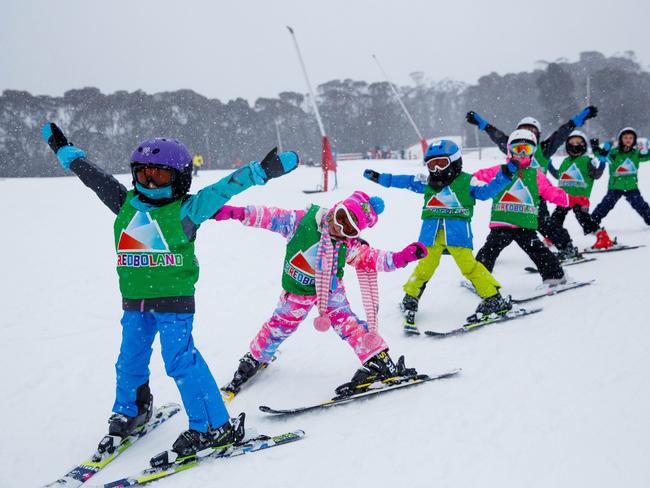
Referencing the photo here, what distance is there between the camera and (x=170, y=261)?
9.59 ft

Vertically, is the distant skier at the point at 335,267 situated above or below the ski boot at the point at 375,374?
above

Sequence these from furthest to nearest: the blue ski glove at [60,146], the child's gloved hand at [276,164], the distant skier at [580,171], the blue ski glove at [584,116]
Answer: the distant skier at [580,171] → the blue ski glove at [584,116] → the blue ski glove at [60,146] → the child's gloved hand at [276,164]

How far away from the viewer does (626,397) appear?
295 centimetres

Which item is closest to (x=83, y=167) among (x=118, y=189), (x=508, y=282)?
(x=118, y=189)

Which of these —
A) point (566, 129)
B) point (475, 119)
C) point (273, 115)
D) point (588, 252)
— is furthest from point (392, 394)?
point (273, 115)

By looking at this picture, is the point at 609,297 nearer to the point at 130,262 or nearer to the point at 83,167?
the point at 130,262

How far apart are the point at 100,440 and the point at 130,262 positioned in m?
1.43

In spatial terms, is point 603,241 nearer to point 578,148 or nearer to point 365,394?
point 578,148

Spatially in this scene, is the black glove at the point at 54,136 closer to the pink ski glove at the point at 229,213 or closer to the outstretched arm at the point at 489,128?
the pink ski glove at the point at 229,213

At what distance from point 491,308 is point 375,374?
196 cm

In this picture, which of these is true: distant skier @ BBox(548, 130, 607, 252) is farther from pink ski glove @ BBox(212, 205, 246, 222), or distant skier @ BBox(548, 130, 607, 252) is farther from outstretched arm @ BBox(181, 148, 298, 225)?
outstretched arm @ BBox(181, 148, 298, 225)

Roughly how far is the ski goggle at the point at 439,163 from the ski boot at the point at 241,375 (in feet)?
8.88

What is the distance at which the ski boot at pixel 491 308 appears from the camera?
4930 millimetres

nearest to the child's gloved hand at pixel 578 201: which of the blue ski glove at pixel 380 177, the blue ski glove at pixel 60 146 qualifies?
the blue ski glove at pixel 380 177
